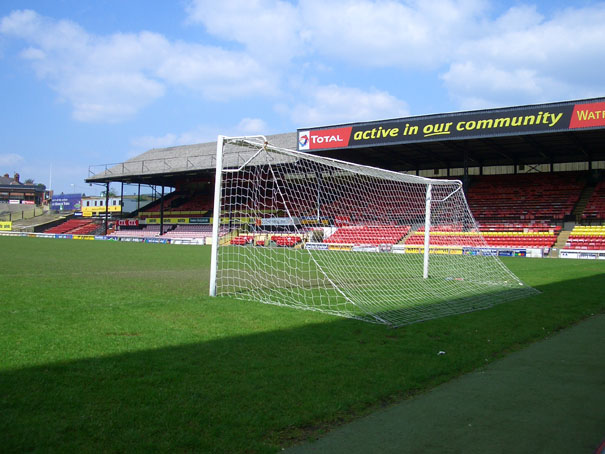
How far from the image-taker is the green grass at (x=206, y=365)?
3.27 m

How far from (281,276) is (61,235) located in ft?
150

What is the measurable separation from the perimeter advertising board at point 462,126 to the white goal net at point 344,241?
22.8ft

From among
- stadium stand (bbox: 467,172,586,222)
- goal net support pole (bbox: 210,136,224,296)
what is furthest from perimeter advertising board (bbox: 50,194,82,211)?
goal net support pole (bbox: 210,136,224,296)

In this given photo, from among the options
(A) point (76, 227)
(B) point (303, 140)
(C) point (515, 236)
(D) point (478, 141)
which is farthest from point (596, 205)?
(A) point (76, 227)

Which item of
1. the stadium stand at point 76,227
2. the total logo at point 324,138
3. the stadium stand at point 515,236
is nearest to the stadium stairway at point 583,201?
the stadium stand at point 515,236

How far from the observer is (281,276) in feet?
45.8

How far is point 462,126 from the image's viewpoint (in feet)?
92.1

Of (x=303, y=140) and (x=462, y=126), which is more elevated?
(x=462, y=126)

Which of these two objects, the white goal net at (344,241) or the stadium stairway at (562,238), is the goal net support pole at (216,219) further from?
the stadium stairway at (562,238)

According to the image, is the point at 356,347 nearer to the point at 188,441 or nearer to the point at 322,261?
the point at 188,441

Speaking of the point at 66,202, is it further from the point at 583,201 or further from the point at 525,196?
the point at 583,201

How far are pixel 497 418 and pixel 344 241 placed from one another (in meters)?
20.8

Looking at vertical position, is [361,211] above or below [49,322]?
above

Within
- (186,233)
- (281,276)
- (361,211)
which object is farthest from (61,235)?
(281,276)
